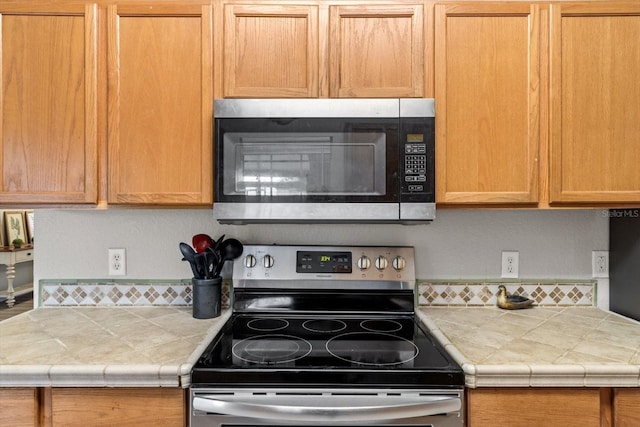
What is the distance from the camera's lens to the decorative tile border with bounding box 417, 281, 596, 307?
1.68m

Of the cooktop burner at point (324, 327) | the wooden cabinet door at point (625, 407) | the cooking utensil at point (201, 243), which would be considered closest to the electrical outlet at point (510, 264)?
the cooktop burner at point (324, 327)

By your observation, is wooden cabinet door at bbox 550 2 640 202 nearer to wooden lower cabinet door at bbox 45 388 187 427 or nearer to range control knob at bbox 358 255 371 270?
range control knob at bbox 358 255 371 270

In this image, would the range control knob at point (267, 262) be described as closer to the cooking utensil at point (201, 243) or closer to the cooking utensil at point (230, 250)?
the cooking utensil at point (230, 250)

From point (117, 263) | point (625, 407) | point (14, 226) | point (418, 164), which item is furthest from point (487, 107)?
point (14, 226)

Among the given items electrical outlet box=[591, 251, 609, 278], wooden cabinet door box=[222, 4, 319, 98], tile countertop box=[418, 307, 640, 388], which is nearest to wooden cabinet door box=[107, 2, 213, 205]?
wooden cabinet door box=[222, 4, 319, 98]

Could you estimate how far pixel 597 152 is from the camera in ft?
4.43

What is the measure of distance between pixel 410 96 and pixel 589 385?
3.36ft

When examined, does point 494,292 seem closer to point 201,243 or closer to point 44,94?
point 201,243

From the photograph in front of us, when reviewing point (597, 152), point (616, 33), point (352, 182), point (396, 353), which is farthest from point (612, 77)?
point (396, 353)

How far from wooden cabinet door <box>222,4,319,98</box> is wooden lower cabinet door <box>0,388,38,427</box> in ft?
3.55

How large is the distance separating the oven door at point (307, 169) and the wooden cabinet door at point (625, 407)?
0.80 m

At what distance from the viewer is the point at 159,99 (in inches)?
53.3

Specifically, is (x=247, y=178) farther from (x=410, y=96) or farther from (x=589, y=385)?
(x=589, y=385)

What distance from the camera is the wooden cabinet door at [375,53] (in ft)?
4.46
